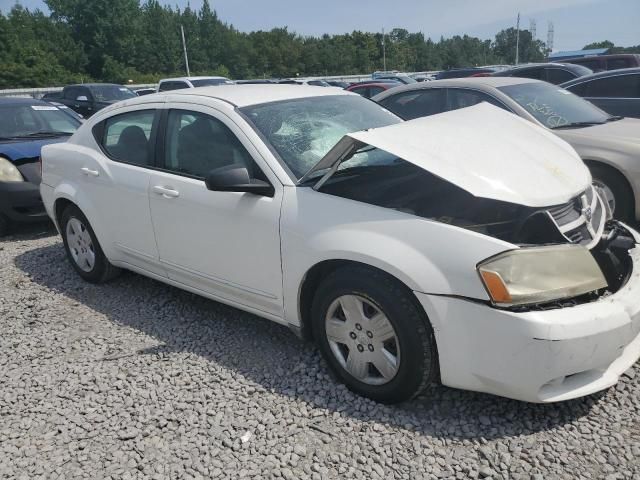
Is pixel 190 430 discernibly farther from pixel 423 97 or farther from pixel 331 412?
pixel 423 97

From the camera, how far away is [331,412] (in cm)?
270

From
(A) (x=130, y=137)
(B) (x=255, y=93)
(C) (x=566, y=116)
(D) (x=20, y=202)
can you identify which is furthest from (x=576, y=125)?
(D) (x=20, y=202)

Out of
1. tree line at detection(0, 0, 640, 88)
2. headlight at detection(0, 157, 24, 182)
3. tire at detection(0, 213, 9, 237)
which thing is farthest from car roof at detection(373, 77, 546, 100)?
tree line at detection(0, 0, 640, 88)

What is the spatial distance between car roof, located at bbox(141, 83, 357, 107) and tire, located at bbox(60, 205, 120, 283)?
1190 millimetres

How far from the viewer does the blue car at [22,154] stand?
587 cm

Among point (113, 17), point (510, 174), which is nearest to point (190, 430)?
point (510, 174)

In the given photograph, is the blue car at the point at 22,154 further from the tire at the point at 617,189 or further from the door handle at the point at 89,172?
the tire at the point at 617,189

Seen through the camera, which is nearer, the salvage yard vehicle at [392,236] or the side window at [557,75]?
the salvage yard vehicle at [392,236]

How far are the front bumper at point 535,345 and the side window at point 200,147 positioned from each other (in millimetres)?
1414

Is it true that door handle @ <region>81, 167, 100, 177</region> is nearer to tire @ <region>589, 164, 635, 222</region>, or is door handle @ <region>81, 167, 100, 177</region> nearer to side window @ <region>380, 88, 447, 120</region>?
side window @ <region>380, 88, 447, 120</region>

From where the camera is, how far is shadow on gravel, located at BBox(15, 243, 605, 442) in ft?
8.38

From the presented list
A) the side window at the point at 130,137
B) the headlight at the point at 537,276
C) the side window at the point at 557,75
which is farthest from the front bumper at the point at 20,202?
the side window at the point at 557,75

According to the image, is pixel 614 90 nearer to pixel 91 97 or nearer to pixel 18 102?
pixel 18 102

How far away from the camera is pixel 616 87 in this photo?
25.0ft
